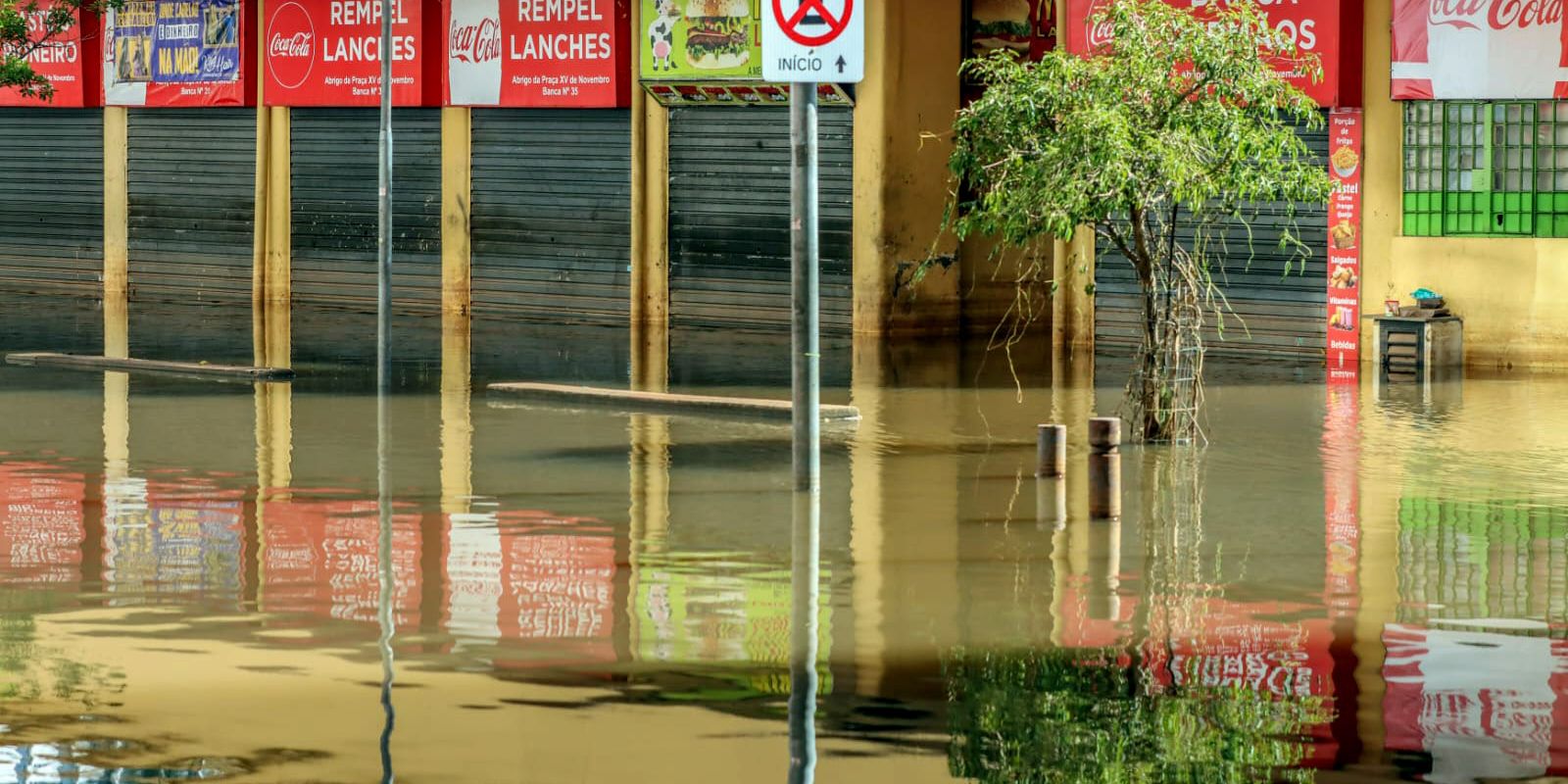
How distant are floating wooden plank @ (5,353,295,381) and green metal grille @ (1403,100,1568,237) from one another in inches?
452

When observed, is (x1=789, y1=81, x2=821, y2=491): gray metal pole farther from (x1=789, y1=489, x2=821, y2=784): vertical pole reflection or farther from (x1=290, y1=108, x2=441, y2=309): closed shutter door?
(x1=290, y1=108, x2=441, y2=309): closed shutter door

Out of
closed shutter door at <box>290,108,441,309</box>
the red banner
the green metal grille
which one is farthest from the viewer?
closed shutter door at <box>290,108,441,309</box>

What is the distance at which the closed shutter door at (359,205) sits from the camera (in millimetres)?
32500

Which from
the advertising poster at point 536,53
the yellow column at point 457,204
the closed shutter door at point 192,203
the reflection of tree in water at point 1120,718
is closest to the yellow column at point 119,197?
the closed shutter door at point 192,203

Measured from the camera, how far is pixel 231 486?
15055 mm

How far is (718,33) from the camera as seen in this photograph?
28625 millimetres

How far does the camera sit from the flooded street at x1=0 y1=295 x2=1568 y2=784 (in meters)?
8.23

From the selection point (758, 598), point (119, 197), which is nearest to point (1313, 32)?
point (758, 598)

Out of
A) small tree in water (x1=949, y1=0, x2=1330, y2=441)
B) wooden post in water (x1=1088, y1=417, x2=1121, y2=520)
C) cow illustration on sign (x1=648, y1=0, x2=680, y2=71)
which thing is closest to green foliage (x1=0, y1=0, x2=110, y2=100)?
cow illustration on sign (x1=648, y1=0, x2=680, y2=71)

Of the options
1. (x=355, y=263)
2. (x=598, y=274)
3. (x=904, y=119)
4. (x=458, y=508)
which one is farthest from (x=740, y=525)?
(x=355, y=263)

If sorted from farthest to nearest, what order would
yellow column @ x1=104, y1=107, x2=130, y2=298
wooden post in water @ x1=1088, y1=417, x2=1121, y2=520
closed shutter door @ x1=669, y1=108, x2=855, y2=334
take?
yellow column @ x1=104, y1=107, x2=130, y2=298, closed shutter door @ x1=669, y1=108, x2=855, y2=334, wooden post in water @ x1=1088, y1=417, x2=1121, y2=520

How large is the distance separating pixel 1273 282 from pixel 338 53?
14514 mm

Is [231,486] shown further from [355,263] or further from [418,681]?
[355,263]

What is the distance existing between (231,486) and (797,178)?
13.9ft
